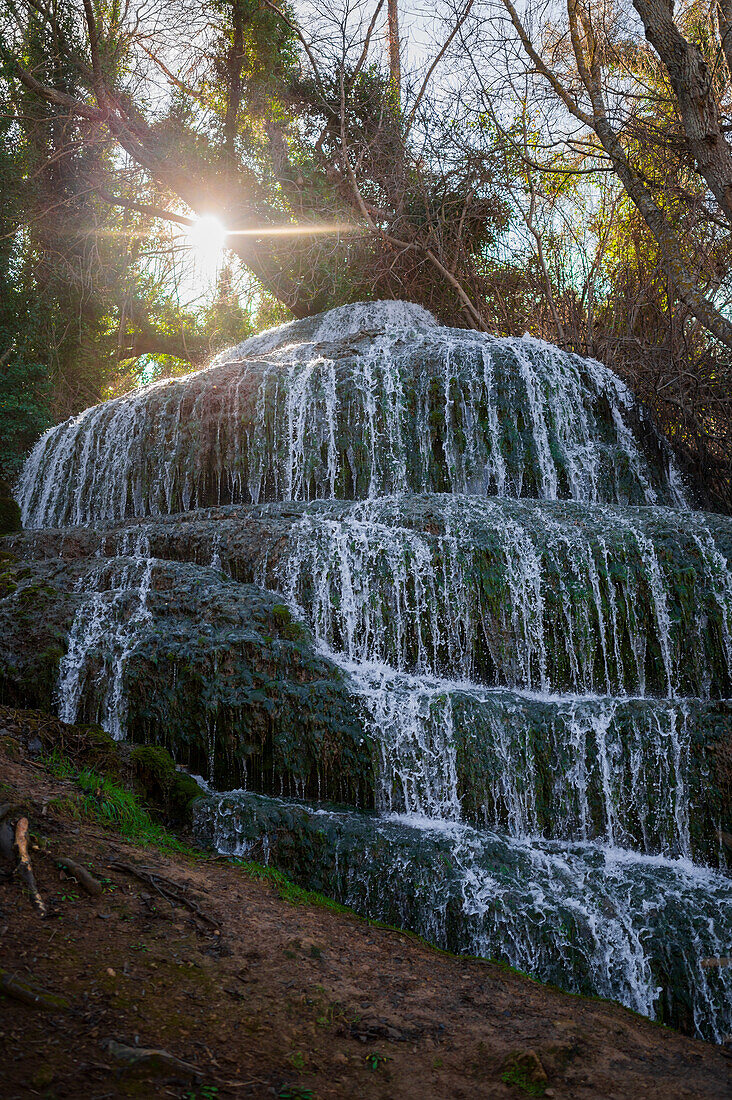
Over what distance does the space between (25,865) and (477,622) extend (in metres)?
4.50

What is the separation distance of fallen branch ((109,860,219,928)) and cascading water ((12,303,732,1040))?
3.86 ft

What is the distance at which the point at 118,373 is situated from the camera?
1861 cm

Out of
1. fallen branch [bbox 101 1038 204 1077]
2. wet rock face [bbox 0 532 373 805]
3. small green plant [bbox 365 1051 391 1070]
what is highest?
wet rock face [bbox 0 532 373 805]

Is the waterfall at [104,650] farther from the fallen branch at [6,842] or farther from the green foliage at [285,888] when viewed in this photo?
the fallen branch at [6,842]

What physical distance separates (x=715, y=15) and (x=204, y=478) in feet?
33.2

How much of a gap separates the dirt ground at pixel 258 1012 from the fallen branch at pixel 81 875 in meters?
0.03

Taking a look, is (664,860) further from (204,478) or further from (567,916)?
(204,478)

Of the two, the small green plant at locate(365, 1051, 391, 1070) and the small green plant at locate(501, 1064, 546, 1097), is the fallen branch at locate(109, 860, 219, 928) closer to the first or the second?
the small green plant at locate(365, 1051, 391, 1070)

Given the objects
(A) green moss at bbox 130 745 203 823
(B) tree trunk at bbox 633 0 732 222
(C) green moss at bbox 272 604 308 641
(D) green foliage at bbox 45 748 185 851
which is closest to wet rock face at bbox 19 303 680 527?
(B) tree trunk at bbox 633 0 732 222

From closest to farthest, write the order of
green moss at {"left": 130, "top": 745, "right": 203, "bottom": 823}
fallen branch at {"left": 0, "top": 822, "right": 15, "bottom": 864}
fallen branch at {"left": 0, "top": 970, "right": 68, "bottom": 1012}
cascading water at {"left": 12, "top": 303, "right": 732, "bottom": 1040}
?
fallen branch at {"left": 0, "top": 970, "right": 68, "bottom": 1012} < fallen branch at {"left": 0, "top": 822, "right": 15, "bottom": 864} < cascading water at {"left": 12, "top": 303, "right": 732, "bottom": 1040} < green moss at {"left": 130, "top": 745, "right": 203, "bottom": 823}

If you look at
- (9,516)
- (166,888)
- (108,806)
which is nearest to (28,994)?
(166,888)

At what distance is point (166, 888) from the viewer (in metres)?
3.59

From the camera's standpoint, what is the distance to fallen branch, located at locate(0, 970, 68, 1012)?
238cm

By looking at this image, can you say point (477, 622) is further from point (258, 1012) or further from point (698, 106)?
point (698, 106)
